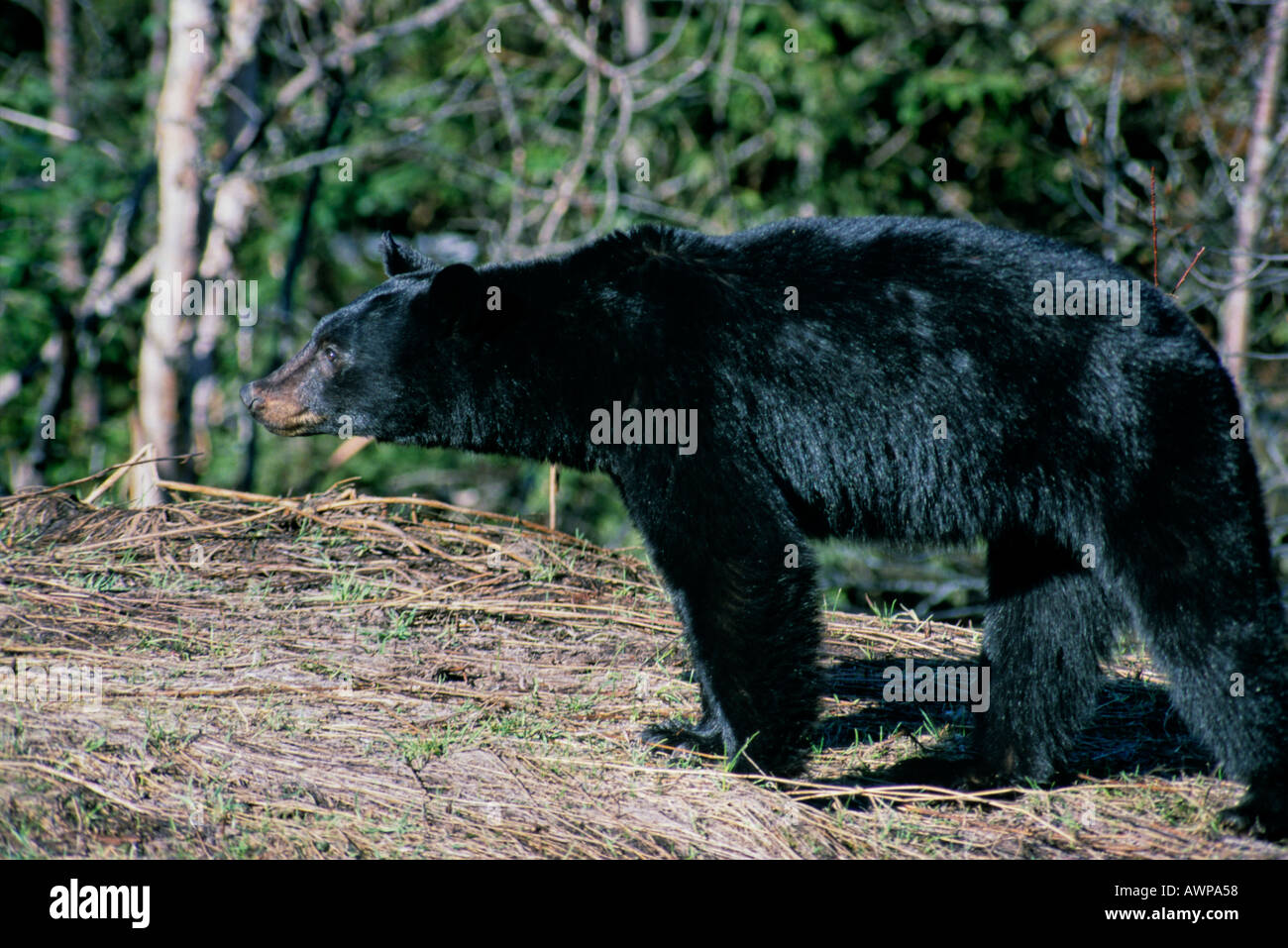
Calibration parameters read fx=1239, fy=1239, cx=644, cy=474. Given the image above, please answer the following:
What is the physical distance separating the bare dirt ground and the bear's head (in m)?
0.76

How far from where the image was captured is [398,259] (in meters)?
5.14

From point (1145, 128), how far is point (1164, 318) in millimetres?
9992

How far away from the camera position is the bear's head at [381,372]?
15.3 feet

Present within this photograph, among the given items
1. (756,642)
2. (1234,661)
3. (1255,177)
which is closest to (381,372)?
(756,642)

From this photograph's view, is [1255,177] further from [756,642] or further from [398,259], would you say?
[756,642]

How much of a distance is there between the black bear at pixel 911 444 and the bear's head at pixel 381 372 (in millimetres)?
111

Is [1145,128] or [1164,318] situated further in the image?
[1145,128]

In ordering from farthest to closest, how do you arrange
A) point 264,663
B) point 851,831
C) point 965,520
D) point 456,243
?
point 456,243, point 264,663, point 965,520, point 851,831

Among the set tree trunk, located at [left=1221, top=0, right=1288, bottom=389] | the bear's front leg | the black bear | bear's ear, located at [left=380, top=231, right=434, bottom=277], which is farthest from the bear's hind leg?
tree trunk, located at [left=1221, top=0, right=1288, bottom=389]

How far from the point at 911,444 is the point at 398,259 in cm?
235

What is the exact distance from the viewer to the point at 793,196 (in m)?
12.5

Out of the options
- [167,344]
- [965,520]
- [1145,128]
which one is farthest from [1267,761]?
[1145,128]

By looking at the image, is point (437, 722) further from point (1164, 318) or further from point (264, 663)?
point (1164, 318)

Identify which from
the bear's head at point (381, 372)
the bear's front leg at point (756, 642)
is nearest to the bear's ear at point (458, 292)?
the bear's head at point (381, 372)
